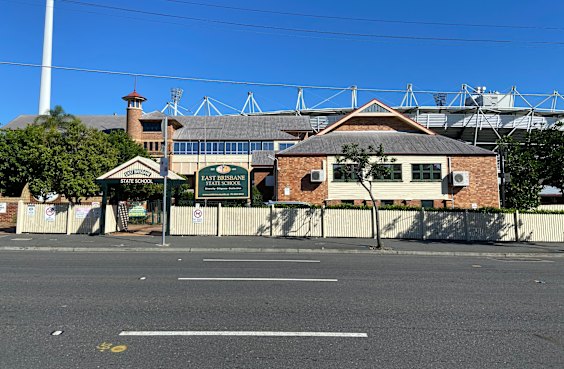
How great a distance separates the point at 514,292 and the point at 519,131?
2464 inches

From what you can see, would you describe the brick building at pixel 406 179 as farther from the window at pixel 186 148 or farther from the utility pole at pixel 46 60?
the utility pole at pixel 46 60

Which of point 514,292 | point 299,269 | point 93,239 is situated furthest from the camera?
point 93,239

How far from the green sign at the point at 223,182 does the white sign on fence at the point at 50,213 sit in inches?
289

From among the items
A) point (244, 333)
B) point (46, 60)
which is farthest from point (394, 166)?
point (46, 60)

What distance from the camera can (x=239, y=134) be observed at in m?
56.2

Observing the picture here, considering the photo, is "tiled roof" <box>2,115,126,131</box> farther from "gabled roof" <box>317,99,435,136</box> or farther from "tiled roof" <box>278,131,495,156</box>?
"gabled roof" <box>317,99,435,136</box>

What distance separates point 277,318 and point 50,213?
17925mm

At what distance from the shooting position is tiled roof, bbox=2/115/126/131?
Answer: 6581 cm

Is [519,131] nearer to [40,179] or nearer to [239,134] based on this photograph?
[239,134]

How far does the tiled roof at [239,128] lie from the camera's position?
2185 inches

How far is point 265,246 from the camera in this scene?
14859 mm

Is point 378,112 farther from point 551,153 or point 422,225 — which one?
point 551,153

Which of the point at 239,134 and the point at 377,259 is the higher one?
the point at 239,134

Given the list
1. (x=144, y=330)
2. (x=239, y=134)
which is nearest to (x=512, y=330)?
(x=144, y=330)
